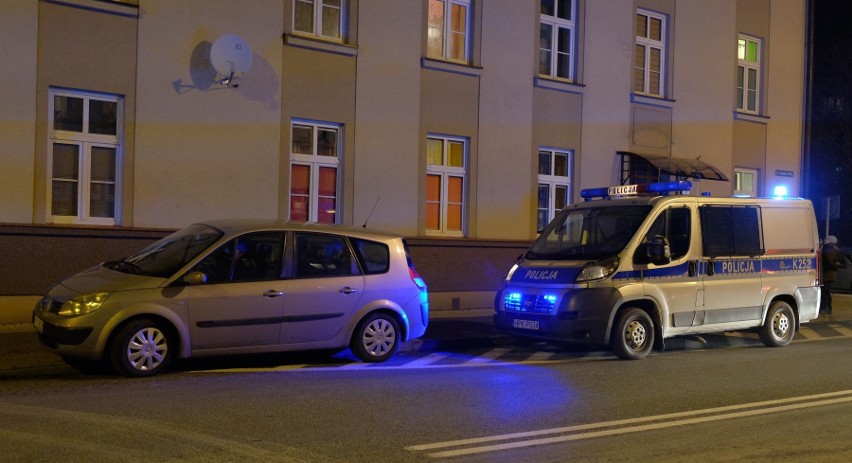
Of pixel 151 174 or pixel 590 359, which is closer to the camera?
pixel 590 359

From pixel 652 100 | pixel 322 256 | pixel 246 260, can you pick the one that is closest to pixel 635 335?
pixel 322 256

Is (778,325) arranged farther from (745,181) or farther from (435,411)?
(745,181)

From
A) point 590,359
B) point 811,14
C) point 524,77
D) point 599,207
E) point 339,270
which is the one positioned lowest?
point 590,359

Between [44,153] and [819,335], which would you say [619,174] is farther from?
[44,153]

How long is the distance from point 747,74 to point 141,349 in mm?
16669

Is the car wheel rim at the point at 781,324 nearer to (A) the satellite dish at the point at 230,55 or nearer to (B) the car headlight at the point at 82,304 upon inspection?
(A) the satellite dish at the point at 230,55

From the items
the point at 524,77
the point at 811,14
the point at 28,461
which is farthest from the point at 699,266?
the point at 811,14

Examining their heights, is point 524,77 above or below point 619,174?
above

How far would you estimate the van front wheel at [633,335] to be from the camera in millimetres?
10875

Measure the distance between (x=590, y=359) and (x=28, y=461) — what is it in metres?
7.43

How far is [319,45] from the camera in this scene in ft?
46.2

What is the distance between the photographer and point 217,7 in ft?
43.1

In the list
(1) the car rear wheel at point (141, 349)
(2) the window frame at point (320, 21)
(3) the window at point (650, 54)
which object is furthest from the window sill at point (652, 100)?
(1) the car rear wheel at point (141, 349)

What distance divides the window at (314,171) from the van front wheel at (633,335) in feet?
18.4
